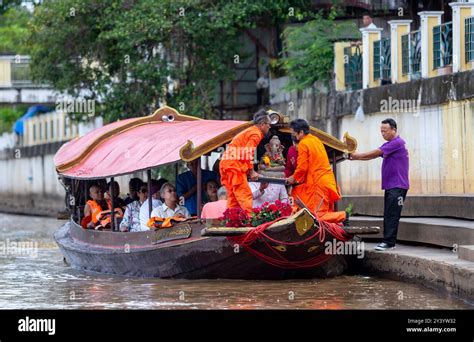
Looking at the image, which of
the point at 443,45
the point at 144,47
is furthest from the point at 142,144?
the point at 144,47

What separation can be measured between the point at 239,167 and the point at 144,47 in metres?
12.4

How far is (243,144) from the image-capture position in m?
15.2

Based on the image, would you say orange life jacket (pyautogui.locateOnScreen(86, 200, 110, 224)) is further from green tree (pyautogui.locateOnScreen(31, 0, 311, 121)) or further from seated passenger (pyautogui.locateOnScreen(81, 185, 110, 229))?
green tree (pyautogui.locateOnScreen(31, 0, 311, 121))

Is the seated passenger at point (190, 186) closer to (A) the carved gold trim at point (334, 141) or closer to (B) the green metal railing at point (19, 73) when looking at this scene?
(A) the carved gold trim at point (334, 141)

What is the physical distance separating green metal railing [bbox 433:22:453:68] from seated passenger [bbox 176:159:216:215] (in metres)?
4.18

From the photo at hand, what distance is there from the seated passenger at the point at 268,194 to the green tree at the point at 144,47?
1010cm

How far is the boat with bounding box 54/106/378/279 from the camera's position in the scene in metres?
14.9

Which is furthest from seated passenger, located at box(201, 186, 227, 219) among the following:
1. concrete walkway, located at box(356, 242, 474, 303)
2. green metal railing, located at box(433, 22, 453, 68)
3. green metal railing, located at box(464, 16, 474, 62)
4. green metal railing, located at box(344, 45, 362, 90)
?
green metal railing, located at box(344, 45, 362, 90)

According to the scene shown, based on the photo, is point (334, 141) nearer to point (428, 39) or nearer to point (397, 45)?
point (428, 39)

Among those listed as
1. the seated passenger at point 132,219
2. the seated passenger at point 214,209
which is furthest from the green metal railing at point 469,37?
the seated passenger at point 132,219

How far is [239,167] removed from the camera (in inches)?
595

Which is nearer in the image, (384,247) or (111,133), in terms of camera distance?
(384,247)

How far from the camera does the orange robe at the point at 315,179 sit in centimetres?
1529
